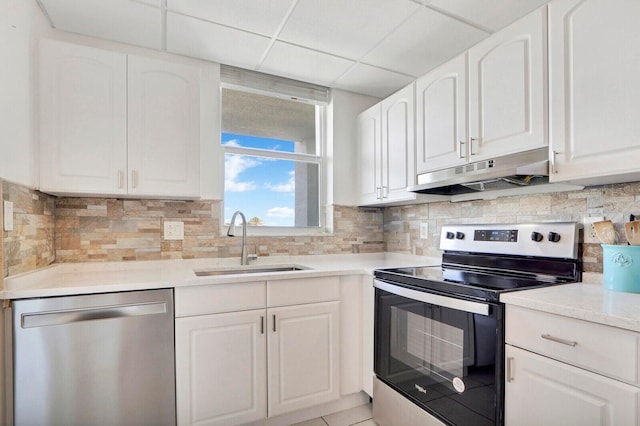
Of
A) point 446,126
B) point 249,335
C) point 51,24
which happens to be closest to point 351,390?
point 249,335

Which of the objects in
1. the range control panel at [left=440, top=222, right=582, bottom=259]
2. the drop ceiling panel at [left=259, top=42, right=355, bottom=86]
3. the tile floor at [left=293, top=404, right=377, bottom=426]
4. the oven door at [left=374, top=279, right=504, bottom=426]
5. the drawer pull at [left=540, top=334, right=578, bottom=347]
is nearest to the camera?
the drawer pull at [left=540, top=334, right=578, bottom=347]

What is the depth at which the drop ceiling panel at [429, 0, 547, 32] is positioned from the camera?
5.44 feet

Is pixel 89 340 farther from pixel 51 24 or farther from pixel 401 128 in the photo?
pixel 401 128

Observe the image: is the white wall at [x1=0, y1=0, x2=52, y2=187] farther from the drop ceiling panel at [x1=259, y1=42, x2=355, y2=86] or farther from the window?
the drop ceiling panel at [x1=259, y1=42, x2=355, y2=86]

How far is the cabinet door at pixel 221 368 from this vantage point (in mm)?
1663

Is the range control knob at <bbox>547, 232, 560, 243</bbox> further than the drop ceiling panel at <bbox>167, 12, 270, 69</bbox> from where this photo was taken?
No

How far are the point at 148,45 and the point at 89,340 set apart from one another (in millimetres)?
1737

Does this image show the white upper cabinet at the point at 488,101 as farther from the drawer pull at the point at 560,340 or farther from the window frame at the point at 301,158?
the window frame at the point at 301,158

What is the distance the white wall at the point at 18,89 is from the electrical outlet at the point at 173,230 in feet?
2.31

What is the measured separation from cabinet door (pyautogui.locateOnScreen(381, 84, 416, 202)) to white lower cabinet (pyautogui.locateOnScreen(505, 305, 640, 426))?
1.14 m

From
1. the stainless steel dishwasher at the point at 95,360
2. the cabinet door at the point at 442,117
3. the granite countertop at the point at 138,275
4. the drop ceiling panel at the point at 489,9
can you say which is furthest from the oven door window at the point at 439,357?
the drop ceiling panel at the point at 489,9

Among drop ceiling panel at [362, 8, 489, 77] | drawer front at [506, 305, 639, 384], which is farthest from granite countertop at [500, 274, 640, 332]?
drop ceiling panel at [362, 8, 489, 77]

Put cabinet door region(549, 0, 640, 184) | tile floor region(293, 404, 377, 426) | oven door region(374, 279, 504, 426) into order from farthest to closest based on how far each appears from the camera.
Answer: tile floor region(293, 404, 377, 426), oven door region(374, 279, 504, 426), cabinet door region(549, 0, 640, 184)

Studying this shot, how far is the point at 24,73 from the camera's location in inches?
61.9
